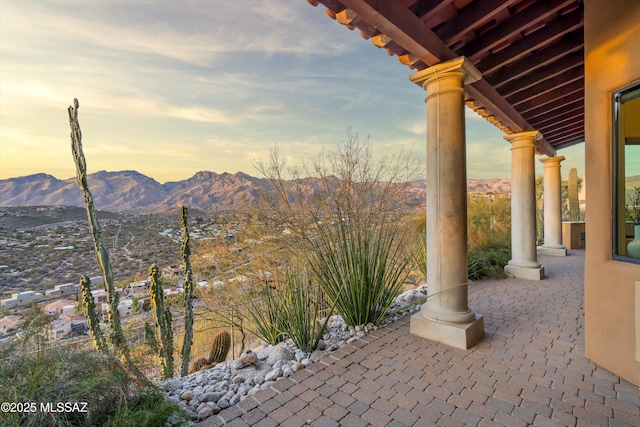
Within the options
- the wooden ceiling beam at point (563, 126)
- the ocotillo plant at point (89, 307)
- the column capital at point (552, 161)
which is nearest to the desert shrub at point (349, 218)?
the ocotillo plant at point (89, 307)

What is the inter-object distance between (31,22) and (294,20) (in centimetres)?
422

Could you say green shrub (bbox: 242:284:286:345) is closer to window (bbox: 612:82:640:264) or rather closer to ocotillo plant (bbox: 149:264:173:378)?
ocotillo plant (bbox: 149:264:173:378)

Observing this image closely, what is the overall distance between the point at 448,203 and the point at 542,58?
2.29 metres

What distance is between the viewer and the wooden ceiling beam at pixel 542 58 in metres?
3.18

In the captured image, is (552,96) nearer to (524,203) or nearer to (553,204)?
(524,203)

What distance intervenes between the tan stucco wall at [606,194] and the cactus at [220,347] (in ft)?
14.9

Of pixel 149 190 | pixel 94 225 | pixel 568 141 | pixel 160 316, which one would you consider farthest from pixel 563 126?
pixel 149 190

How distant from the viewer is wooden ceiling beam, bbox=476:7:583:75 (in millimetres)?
2873

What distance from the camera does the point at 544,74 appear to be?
3754mm

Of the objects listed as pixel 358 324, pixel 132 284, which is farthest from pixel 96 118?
pixel 358 324

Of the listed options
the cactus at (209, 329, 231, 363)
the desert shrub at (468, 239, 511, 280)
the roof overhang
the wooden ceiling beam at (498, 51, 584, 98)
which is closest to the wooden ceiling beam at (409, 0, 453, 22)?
the roof overhang

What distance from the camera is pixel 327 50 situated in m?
7.82

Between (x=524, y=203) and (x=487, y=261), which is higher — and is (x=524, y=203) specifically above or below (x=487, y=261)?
above

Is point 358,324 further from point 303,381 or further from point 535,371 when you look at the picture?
point 535,371
